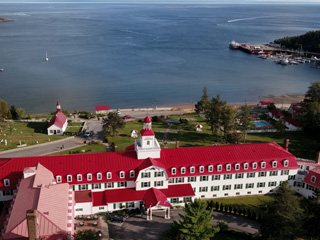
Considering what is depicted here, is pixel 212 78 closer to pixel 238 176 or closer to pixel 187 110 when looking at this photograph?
pixel 187 110

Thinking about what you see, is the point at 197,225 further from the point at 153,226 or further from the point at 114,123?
the point at 114,123

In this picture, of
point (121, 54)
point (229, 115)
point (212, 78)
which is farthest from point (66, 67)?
point (229, 115)

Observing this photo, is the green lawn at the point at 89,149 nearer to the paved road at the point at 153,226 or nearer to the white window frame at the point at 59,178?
the white window frame at the point at 59,178

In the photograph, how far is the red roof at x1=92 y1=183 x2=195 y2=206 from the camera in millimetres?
51022

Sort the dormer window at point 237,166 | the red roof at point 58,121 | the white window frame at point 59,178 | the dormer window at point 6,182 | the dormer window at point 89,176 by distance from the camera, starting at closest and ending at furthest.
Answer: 1. the dormer window at point 6,182
2. the white window frame at point 59,178
3. the dormer window at point 89,176
4. the dormer window at point 237,166
5. the red roof at point 58,121

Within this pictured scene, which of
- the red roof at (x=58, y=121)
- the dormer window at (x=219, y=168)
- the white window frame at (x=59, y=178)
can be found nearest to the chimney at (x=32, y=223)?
the white window frame at (x=59, y=178)

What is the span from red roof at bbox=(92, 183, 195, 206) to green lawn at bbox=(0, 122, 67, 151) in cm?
3049

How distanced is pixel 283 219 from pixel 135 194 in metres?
21.1

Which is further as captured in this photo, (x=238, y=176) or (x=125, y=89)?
(x=125, y=89)

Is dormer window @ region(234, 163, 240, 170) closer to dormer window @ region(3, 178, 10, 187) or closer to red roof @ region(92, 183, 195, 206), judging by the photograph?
red roof @ region(92, 183, 195, 206)

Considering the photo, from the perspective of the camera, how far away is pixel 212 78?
160 metres

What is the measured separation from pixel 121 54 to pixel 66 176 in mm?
151739

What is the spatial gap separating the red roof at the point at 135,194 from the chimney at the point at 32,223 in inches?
583

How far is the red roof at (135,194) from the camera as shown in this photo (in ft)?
167
